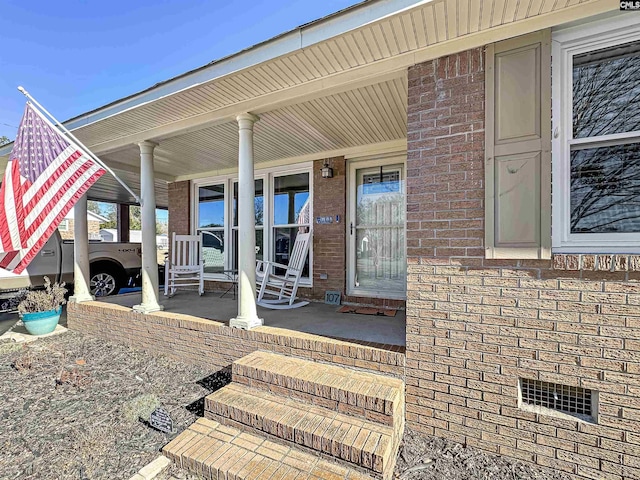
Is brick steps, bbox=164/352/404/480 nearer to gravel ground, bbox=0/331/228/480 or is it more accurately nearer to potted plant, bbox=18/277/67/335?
gravel ground, bbox=0/331/228/480

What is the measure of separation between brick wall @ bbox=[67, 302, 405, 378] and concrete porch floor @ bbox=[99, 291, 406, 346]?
0.72 ft

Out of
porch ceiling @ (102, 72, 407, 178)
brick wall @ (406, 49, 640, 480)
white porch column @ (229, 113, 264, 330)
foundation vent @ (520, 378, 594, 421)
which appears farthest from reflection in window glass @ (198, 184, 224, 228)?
foundation vent @ (520, 378, 594, 421)

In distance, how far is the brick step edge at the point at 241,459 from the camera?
168 cm

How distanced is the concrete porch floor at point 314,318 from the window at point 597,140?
4.81 feet

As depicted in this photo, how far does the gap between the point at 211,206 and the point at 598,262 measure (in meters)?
5.59

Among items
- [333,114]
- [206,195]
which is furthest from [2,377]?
[333,114]

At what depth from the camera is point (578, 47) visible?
6.11 ft

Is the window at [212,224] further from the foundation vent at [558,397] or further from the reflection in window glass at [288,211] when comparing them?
the foundation vent at [558,397]

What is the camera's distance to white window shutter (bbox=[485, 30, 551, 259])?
1.88m

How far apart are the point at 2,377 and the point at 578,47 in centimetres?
545

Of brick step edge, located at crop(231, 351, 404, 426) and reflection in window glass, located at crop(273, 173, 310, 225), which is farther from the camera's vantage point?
reflection in window glass, located at crop(273, 173, 310, 225)

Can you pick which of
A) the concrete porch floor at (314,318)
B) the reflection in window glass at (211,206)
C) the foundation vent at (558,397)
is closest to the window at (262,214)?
the reflection in window glass at (211,206)

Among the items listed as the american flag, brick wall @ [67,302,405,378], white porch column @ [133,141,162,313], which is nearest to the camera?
brick wall @ [67,302,405,378]

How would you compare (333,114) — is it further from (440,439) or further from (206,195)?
(206,195)
